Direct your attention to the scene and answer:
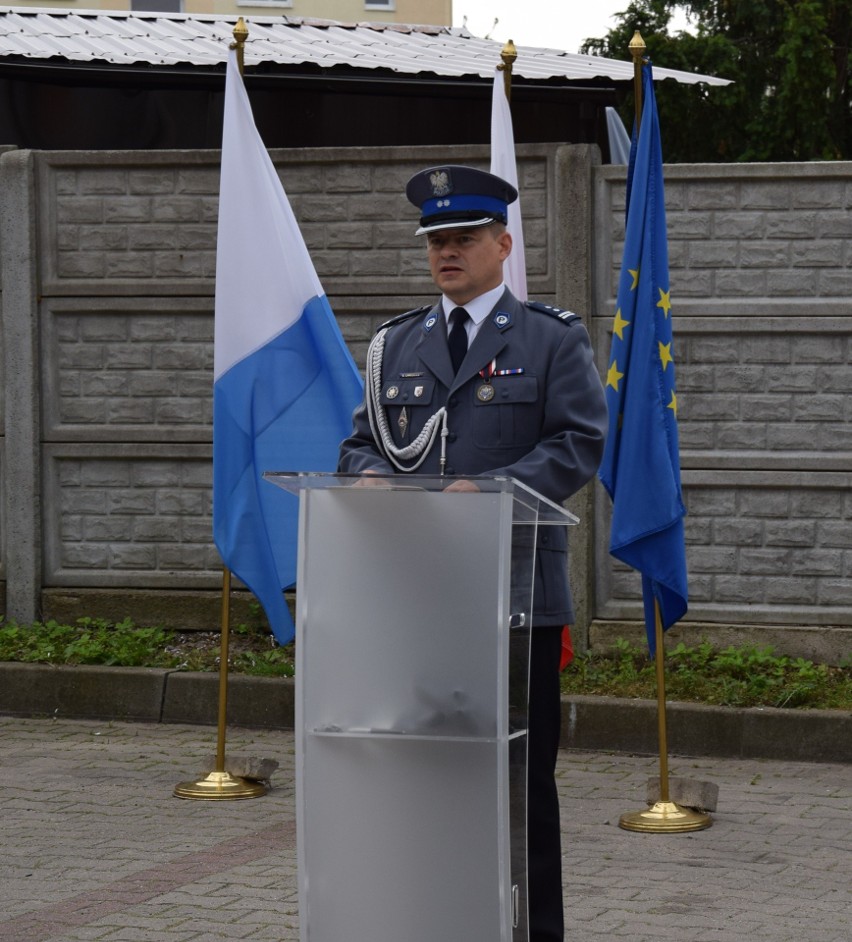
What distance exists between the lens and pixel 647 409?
6.14m

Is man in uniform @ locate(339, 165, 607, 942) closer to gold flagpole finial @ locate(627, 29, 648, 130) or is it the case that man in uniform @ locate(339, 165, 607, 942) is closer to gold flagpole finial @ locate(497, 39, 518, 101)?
gold flagpole finial @ locate(627, 29, 648, 130)

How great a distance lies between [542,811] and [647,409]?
237cm

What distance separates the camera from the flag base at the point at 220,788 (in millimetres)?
6547

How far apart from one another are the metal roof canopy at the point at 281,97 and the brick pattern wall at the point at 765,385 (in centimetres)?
302

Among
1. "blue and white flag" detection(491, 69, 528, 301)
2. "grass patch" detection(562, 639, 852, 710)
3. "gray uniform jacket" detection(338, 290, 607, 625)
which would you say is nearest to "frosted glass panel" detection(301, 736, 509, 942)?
"gray uniform jacket" detection(338, 290, 607, 625)

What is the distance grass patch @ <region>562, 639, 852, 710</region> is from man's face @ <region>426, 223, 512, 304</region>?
373 cm

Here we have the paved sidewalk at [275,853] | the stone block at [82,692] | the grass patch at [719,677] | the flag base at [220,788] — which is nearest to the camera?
the paved sidewalk at [275,853]

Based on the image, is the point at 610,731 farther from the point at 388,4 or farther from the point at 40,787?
the point at 388,4

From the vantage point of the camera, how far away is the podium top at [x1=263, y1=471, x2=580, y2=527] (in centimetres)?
343

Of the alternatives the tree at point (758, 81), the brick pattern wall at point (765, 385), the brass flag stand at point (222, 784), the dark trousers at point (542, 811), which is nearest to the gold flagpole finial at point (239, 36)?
the brass flag stand at point (222, 784)

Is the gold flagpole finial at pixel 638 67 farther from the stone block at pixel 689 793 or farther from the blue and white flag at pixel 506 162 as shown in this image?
the stone block at pixel 689 793

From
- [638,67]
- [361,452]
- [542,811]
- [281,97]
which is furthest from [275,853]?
[281,97]

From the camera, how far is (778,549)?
8.01 m

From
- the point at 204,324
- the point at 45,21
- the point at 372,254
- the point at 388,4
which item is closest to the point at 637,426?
the point at 372,254
